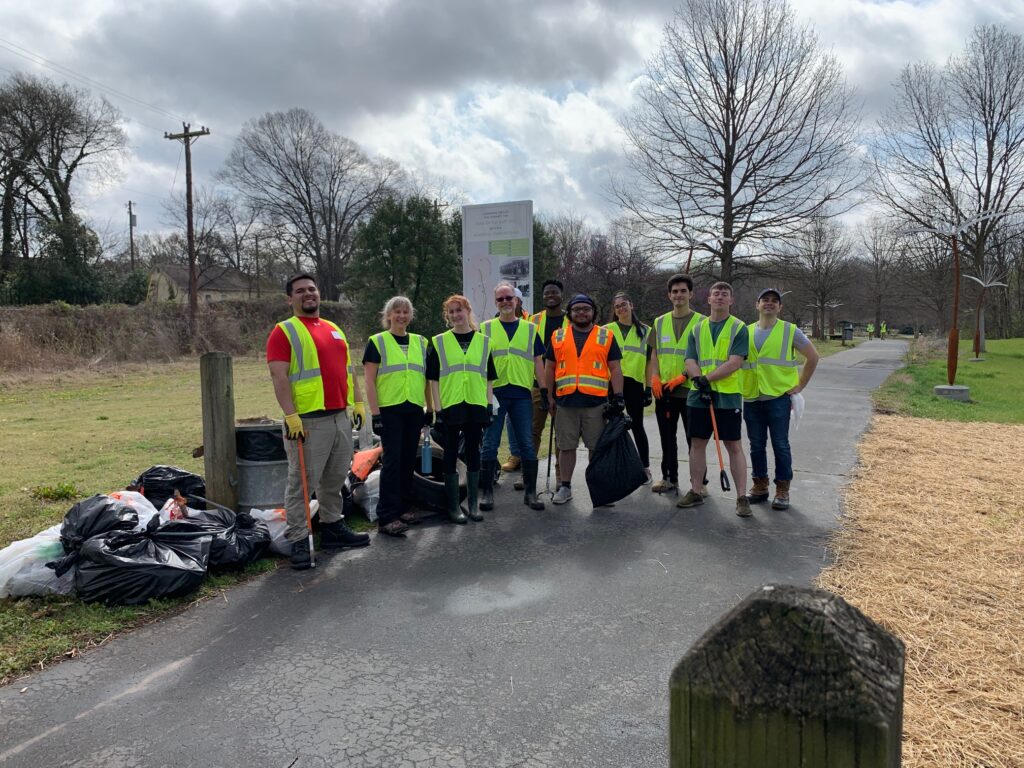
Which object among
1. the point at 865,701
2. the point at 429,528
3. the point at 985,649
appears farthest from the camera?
the point at 429,528

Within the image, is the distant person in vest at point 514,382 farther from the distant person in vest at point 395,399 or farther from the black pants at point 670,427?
the black pants at point 670,427

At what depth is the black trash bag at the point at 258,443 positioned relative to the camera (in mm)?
5445

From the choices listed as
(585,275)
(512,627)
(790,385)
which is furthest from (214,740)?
(585,275)

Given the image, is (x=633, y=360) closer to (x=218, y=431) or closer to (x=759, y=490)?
(x=759, y=490)

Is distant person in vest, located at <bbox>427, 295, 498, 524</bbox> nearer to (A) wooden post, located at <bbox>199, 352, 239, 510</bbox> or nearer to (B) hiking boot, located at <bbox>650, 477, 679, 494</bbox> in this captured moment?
(A) wooden post, located at <bbox>199, 352, 239, 510</bbox>

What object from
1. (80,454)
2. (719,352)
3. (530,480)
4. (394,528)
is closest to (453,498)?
(394,528)

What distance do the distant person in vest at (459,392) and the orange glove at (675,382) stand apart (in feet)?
5.75

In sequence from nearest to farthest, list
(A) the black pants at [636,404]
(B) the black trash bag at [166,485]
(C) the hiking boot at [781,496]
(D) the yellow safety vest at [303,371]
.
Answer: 1. (D) the yellow safety vest at [303,371]
2. (B) the black trash bag at [166,485]
3. (C) the hiking boot at [781,496]
4. (A) the black pants at [636,404]

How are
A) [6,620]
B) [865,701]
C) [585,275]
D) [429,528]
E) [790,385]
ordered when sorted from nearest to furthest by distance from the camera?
[865,701] → [6,620] → [429,528] → [790,385] → [585,275]

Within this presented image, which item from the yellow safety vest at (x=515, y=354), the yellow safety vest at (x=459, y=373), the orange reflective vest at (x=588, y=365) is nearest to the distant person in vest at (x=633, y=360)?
the orange reflective vest at (x=588, y=365)

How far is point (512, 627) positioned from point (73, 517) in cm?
279

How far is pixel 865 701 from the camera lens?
92 cm

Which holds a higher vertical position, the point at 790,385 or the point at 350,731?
the point at 790,385

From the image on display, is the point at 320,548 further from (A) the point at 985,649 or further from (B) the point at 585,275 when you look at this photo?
(B) the point at 585,275
